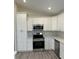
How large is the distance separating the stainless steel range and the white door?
0.77 m

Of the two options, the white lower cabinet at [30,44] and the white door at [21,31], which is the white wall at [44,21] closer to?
the white door at [21,31]

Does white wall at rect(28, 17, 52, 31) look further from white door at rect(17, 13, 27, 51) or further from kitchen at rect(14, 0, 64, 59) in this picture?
white door at rect(17, 13, 27, 51)

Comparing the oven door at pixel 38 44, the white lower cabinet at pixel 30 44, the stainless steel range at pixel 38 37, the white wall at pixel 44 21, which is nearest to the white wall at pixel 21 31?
the white lower cabinet at pixel 30 44

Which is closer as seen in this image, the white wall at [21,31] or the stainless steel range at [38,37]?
the white wall at [21,31]

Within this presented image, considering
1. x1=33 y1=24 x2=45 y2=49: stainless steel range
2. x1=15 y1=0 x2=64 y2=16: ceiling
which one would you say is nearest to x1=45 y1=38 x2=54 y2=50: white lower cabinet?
x1=33 y1=24 x2=45 y2=49: stainless steel range

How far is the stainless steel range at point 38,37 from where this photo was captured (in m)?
7.08

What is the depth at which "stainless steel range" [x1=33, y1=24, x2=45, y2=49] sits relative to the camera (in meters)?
7.08

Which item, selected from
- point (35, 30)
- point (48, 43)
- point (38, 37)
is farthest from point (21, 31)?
point (48, 43)

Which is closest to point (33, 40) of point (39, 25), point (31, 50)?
point (31, 50)

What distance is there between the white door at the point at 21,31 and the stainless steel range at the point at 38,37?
77cm

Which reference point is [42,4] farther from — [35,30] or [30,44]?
[35,30]

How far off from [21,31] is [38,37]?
1.56 meters
